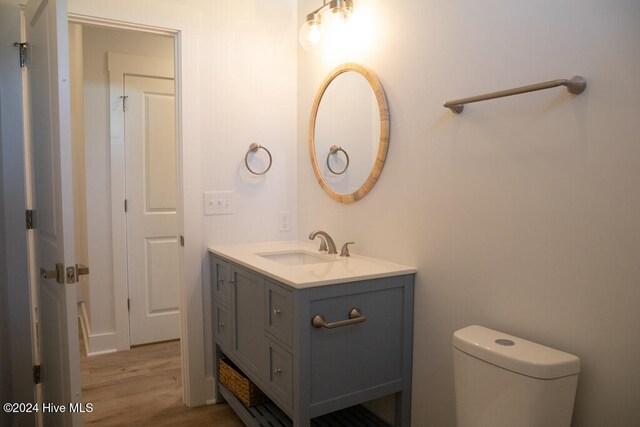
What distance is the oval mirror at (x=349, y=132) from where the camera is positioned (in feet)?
6.38

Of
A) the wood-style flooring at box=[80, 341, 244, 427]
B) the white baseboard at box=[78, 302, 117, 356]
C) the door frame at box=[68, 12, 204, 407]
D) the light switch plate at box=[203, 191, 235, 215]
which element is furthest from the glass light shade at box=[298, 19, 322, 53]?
the white baseboard at box=[78, 302, 117, 356]

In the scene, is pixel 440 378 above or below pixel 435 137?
below

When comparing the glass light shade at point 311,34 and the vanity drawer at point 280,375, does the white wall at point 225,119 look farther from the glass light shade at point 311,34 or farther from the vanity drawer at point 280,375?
the vanity drawer at point 280,375

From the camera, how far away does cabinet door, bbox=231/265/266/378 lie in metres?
1.81

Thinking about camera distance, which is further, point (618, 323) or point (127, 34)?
point (127, 34)

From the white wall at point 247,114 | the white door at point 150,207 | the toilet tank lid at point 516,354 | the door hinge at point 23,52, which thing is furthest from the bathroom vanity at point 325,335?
the white door at point 150,207

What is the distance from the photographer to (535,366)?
1132 mm

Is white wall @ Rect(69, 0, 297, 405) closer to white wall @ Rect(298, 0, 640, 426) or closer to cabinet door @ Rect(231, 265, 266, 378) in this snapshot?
cabinet door @ Rect(231, 265, 266, 378)

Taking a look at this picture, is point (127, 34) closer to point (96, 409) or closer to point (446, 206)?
point (96, 409)

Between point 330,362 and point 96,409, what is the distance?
1.55 m

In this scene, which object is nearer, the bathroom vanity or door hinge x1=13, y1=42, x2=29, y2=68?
the bathroom vanity

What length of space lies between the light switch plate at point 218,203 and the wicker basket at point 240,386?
836 mm

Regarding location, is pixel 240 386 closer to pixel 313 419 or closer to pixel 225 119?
pixel 313 419

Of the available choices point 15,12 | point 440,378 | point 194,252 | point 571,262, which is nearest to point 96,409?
point 194,252
